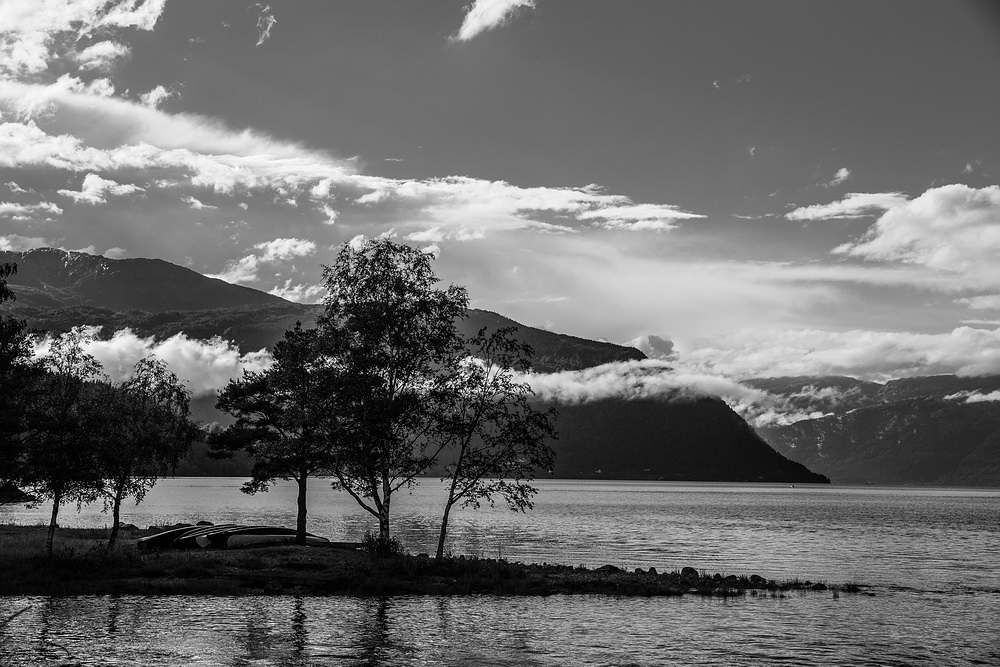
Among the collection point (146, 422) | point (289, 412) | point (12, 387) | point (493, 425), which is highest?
point (12, 387)

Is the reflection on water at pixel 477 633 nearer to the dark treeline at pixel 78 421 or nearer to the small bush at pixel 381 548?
the dark treeline at pixel 78 421

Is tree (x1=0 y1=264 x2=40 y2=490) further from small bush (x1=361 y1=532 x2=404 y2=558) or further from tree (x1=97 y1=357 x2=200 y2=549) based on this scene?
small bush (x1=361 y1=532 x2=404 y2=558)

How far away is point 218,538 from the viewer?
2785 inches

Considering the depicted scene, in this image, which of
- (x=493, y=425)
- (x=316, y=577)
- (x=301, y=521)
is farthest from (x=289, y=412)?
(x=301, y=521)

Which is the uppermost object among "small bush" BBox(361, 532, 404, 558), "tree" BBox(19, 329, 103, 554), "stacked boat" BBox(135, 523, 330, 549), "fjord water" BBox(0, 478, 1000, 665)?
"tree" BBox(19, 329, 103, 554)

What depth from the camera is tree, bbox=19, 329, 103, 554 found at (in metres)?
50.2

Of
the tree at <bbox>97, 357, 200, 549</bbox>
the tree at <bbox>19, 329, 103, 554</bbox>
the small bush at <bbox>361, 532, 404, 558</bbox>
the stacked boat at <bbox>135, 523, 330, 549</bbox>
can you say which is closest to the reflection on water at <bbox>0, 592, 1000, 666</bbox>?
the tree at <bbox>19, 329, 103, 554</bbox>

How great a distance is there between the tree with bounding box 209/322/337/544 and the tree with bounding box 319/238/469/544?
1.46 metres

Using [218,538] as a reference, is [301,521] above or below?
above

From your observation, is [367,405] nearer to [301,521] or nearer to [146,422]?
[146,422]

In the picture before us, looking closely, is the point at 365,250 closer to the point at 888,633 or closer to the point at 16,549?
the point at 16,549

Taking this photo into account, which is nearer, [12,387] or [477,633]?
[477,633]

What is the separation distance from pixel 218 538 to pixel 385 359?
84.8 ft

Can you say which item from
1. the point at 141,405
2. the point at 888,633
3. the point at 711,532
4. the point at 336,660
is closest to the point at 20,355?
the point at 141,405
